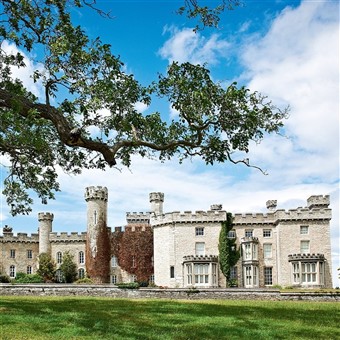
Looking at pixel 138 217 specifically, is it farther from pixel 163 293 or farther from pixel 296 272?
pixel 163 293

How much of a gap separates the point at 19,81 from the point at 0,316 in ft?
27.9

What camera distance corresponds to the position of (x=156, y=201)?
56.7m

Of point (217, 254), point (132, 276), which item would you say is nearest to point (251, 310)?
point (217, 254)

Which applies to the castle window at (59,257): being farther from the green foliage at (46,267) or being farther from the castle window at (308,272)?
the castle window at (308,272)

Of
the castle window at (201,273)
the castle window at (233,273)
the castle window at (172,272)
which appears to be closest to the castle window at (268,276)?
the castle window at (233,273)

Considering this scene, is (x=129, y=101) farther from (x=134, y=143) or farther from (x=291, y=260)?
(x=291, y=260)

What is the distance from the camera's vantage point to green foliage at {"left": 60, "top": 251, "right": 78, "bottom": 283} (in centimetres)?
5741

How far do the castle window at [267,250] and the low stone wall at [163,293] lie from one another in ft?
60.4

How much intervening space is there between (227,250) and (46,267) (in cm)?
2131

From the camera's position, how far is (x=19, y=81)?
19.5 meters

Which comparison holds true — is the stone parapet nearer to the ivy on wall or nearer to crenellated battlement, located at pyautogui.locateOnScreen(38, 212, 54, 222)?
the ivy on wall

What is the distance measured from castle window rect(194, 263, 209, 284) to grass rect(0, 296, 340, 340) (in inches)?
1061

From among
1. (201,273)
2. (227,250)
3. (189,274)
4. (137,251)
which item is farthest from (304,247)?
(137,251)

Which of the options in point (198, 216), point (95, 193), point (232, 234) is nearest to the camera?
point (198, 216)
